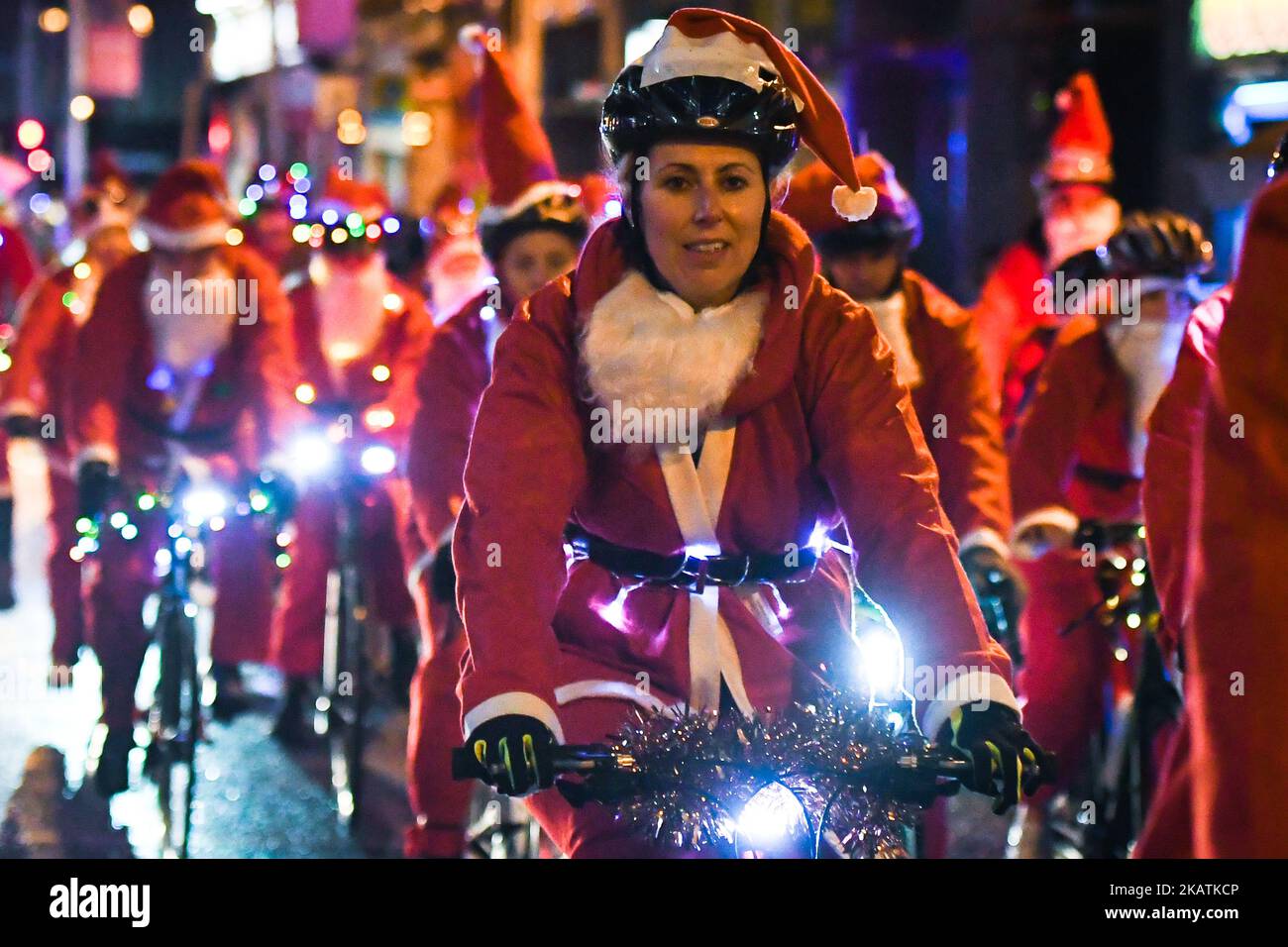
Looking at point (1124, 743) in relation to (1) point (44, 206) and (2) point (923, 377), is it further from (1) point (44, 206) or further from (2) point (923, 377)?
(1) point (44, 206)

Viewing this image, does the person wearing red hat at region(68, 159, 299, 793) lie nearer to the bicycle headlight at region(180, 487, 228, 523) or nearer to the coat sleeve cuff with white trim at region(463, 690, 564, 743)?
the bicycle headlight at region(180, 487, 228, 523)

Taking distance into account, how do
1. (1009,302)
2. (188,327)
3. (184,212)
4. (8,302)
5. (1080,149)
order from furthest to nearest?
1. (8,302)
2. (1080,149)
3. (1009,302)
4. (184,212)
5. (188,327)

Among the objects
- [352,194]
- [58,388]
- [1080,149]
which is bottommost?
[58,388]

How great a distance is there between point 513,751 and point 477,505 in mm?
669

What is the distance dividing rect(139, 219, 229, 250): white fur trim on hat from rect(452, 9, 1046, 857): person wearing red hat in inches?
178

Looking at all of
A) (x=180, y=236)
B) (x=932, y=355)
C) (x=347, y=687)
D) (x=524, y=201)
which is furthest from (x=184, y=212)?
(x=932, y=355)

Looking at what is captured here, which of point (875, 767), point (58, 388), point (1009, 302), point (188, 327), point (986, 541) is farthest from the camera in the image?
point (58, 388)

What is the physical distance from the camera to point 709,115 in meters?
3.64

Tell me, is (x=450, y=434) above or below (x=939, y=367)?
below

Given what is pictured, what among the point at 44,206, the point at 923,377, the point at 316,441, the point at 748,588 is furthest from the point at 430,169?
the point at 748,588

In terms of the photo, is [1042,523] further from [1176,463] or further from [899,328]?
[1176,463]

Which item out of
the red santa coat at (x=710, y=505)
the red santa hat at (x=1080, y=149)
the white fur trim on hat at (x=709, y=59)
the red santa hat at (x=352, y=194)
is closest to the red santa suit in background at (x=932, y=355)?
the red santa coat at (x=710, y=505)

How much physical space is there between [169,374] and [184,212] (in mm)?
742

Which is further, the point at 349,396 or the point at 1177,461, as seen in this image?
the point at 349,396
